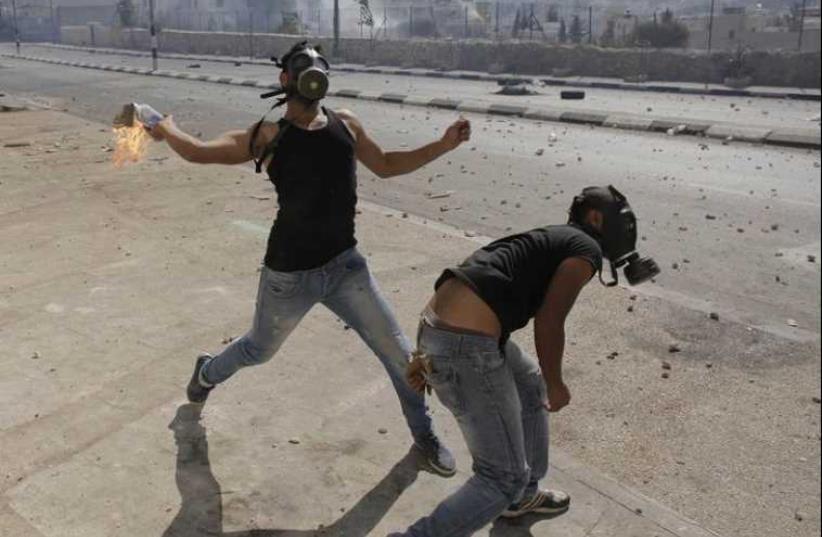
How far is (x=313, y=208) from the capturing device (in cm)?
336

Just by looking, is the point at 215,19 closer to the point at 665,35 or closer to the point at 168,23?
the point at 168,23

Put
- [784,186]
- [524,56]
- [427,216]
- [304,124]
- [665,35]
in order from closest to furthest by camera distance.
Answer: [304,124] → [427,216] → [784,186] → [665,35] → [524,56]

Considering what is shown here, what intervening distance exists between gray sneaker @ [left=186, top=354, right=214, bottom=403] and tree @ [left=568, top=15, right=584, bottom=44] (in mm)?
35091

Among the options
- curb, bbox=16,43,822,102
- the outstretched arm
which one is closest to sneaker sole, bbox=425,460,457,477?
the outstretched arm

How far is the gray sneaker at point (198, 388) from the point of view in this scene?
393cm

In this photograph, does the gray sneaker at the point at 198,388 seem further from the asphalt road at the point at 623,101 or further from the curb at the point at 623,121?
the asphalt road at the point at 623,101

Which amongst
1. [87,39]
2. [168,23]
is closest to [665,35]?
[168,23]

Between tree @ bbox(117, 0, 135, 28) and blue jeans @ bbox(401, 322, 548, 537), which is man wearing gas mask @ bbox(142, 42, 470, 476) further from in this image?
tree @ bbox(117, 0, 135, 28)

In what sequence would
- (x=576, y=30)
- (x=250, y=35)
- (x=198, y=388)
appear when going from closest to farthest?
(x=198, y=388) < (x=576, y=30) < (x=250, y=35)

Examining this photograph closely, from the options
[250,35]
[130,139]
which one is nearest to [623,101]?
[130,139]

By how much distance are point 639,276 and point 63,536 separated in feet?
7.29

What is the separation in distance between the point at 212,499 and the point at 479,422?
4.13ft

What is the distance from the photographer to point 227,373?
12.6 ft

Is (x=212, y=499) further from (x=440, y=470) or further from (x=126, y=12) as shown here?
(x=126, y=12)
